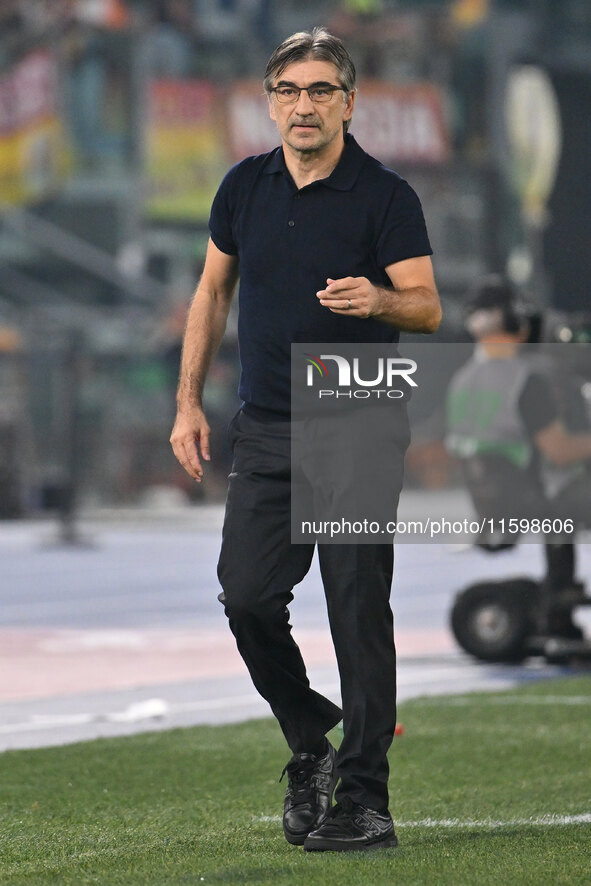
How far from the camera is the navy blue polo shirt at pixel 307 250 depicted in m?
5.27

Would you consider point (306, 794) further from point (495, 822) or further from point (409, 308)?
point (409, 308)

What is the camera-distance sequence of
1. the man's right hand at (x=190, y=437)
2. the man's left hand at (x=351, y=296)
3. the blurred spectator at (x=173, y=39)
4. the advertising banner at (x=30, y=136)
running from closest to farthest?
the man's left hand at (x=351, y=296) < the man's right hand at (x=190, y=437) < the advertising banner at (x=30, y=136) < the blurred spectator at (x=173, y=39)

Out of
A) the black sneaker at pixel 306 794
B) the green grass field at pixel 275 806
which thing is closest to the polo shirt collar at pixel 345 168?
the black sneaker at pixel 306 794

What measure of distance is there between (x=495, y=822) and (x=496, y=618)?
5.22 metres

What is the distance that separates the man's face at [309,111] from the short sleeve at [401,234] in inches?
10.8

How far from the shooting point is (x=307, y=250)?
5.30m

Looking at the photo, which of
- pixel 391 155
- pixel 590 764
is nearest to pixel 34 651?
pixel 590 764

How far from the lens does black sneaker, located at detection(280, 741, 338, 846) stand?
17.9 feet

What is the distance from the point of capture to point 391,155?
4459cm

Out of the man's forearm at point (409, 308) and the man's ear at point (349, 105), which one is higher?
the man's ear at point (349, 105)

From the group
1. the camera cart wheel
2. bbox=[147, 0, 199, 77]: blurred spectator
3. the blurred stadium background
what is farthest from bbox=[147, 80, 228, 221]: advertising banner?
the camera cart wheel

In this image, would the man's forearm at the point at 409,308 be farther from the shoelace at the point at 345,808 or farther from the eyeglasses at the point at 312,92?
the shoelace at the point at 345,808

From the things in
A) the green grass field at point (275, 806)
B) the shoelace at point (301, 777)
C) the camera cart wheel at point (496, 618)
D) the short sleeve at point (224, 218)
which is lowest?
the green grass field at point (275, 806)

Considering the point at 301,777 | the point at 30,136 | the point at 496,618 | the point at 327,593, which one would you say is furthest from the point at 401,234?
the point at 30,136
